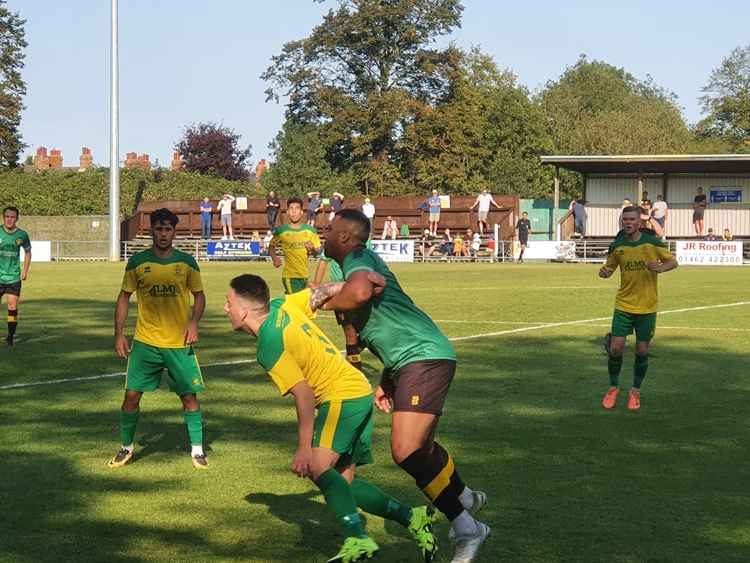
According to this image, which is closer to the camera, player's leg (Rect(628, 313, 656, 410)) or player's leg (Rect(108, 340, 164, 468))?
player's leg (Rect(108, 340, 164, 468))

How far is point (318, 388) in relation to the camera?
21.5 ft

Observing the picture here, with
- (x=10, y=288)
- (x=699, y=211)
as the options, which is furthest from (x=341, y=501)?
(x=699, y=211)

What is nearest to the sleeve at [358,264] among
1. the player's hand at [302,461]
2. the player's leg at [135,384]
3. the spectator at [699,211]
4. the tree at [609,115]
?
the player's hand at [302,461]

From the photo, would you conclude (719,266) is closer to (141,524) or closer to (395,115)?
(395,115)

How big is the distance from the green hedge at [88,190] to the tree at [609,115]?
4538 cm

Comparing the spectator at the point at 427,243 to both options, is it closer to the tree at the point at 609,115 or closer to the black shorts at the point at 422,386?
the black shorts at the point at 422,386

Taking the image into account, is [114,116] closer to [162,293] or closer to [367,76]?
[367,76]

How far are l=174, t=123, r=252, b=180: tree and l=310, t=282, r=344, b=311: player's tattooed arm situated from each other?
83.0 metres

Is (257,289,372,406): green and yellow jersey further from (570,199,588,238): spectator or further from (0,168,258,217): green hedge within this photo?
(0,168,258,217): green hedge

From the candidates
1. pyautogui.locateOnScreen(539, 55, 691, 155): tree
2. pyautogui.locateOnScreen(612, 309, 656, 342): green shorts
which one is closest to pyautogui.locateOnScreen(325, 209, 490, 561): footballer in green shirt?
pyautogui.locateOnScreen(612, 309, 656, 342): green shorts

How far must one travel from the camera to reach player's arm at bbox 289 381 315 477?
6.24 metres

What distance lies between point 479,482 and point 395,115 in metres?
67.8

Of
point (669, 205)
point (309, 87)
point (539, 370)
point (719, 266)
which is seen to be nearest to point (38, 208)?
point (309, 87)

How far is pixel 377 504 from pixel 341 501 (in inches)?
14.5
